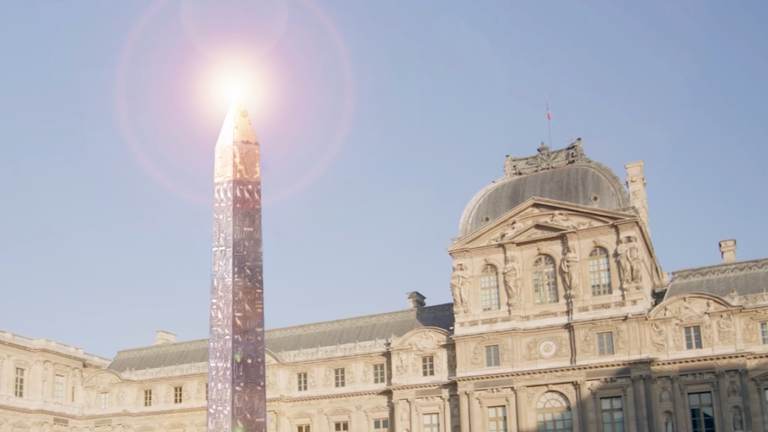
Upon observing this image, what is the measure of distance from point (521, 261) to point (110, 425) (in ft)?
93.1

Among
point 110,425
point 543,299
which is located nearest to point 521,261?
point 543,299

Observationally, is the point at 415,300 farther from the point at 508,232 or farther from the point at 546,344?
the point at 546,344

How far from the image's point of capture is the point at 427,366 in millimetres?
49344

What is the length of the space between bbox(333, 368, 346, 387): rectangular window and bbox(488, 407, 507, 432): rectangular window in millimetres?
9727

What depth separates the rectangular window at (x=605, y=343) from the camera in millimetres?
44219

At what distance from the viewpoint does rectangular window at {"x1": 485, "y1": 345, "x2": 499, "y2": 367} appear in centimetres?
4653

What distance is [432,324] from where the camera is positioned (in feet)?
172

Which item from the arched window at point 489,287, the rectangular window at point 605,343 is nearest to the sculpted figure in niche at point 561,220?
the arched window at point 489,287

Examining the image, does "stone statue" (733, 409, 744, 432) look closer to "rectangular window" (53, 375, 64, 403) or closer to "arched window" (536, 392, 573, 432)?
"arched window" (536, 392, 573, 432)

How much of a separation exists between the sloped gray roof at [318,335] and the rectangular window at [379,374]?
2.60 meters

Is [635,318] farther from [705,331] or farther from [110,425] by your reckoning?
[110,425]

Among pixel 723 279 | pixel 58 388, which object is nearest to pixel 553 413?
pixel 723 279

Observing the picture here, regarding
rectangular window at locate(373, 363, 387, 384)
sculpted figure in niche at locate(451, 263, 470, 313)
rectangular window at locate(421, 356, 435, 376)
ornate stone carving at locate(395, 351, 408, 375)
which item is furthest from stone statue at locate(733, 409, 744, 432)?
rectangular window at locate(373, 363, 387, 384)

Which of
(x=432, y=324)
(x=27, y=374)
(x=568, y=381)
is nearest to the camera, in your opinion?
(x=568, y=381)
